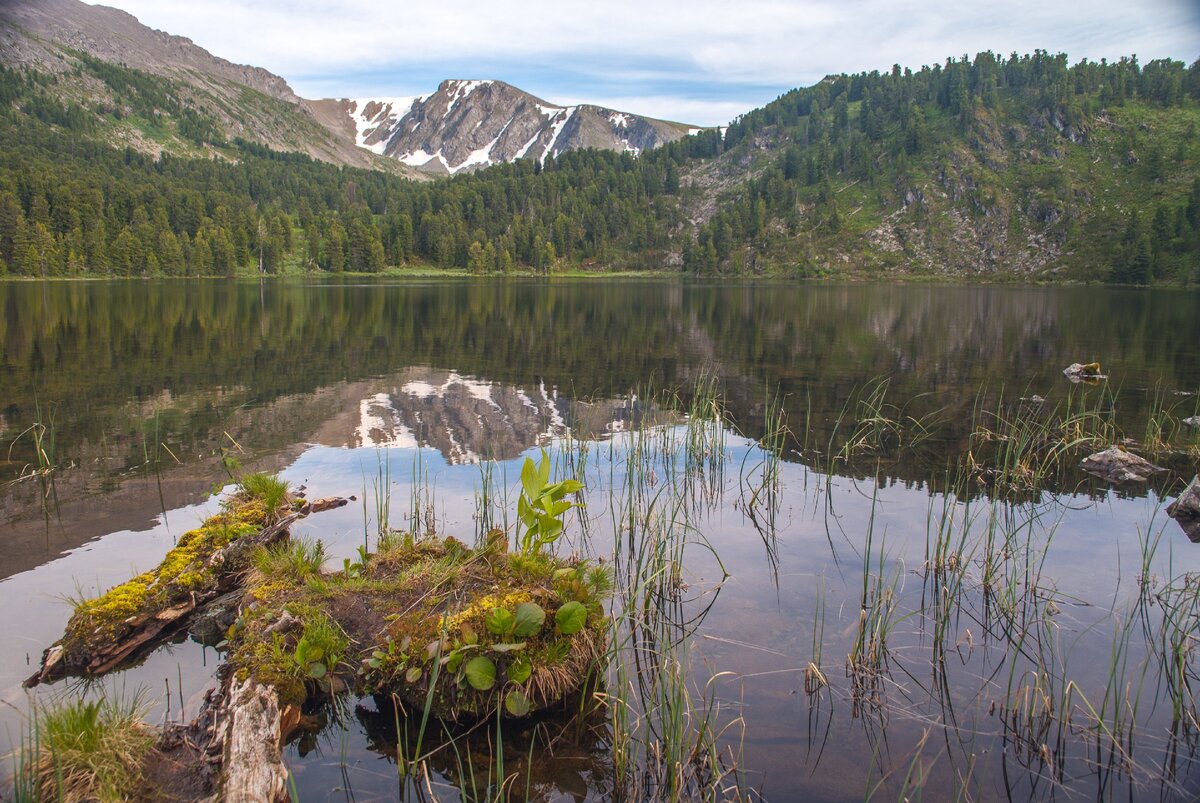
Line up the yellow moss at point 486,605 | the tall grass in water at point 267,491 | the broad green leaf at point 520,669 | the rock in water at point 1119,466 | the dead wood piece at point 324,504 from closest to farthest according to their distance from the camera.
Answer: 1. the broad green leaf at point 520,669
2. the yellow moss at point 486,605
3. the tall grass in water at point 267,491
4. the dead wood piece at point 324,504
5. the rock in water at point 1119,466

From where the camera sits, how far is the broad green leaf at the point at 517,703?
6.52 meters

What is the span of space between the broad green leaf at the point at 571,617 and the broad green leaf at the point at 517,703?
784mm

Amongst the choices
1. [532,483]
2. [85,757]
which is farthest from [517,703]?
[85,757]

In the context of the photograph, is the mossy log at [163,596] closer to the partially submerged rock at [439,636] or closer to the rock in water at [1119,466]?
the partially submerged rock at [439,636]

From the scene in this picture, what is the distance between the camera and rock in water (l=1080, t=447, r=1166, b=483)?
15.5 metres

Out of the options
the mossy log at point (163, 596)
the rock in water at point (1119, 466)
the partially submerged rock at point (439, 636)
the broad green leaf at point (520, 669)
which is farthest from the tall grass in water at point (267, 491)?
the rock in water at point (1119, 466)

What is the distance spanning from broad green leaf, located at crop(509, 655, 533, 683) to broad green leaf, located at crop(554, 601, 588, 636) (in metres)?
0.49

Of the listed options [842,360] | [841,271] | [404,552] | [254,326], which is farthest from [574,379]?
[841,271]

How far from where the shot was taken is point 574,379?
94.3ft

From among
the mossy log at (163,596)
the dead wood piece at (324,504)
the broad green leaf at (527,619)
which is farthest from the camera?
the dead wood piece at (324,504)

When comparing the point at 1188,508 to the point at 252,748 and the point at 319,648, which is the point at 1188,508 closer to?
the point at 319,648

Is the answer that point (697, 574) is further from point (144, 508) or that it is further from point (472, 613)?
point (144, 508)

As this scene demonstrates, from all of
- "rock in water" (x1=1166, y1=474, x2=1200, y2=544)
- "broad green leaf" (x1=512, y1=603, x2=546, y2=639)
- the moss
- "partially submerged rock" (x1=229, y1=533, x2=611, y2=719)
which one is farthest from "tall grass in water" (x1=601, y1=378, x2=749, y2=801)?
"rock in water" (x1=1166, y1=474, x2=1200, y2=544)

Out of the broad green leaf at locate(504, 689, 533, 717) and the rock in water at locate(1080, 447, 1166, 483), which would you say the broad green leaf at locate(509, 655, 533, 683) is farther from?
the rock in water at locate(1080, 447, 1166, 483)
